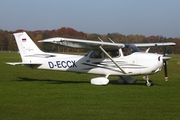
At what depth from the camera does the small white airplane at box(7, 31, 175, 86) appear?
13289mm

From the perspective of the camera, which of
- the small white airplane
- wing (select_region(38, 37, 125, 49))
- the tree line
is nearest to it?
wing (select_region(38, 37, 125, 49))

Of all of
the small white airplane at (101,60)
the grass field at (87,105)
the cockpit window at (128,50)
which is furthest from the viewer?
the cockpit window at (128,50)

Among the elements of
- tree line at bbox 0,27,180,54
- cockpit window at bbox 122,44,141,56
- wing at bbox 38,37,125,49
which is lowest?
tree line at bbox 0,27,180,54

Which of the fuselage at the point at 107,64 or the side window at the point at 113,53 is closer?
the fuselage at the point at 107,64

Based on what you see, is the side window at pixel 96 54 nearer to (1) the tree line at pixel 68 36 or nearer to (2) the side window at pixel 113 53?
(2) the side window at pixel 113 53

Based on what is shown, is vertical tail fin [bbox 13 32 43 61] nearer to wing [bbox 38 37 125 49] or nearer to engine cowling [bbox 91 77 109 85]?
wing [bbox 38 37 125 49]

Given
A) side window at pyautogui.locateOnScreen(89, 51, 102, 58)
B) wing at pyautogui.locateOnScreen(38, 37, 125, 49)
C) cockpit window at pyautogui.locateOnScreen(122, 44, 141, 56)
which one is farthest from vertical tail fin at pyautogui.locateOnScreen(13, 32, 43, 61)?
cockpit window at pyautogui.locateOnScreen(122, 44, 141, 56)

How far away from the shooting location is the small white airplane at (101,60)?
13289 millimetres

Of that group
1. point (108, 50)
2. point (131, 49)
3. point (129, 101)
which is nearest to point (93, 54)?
point (108, 50)

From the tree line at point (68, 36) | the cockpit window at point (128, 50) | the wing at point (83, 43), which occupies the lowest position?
the tree line at point (68, 36)

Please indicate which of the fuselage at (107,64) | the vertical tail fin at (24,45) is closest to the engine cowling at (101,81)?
the fuselage at (107,64)

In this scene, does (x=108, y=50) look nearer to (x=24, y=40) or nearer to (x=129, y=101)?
(x=24, y=40)

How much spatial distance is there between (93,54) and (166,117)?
25.0 feet

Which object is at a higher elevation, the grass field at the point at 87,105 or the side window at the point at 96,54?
the side window at the point at 96,54
